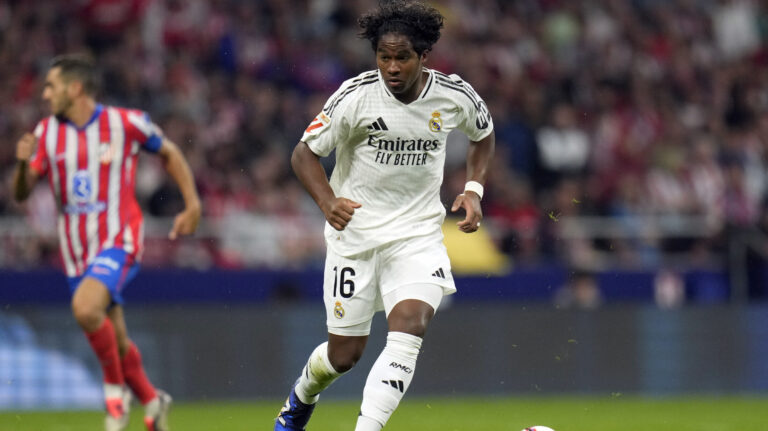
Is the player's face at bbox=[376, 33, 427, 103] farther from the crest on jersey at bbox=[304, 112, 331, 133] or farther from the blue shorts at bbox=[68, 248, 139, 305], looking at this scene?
the blue shorts at bbox=[68, 248, 139, 305]

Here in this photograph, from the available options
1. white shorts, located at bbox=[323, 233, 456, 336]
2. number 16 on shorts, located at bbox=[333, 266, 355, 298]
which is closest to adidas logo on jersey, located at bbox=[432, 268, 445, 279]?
white shorts, located at bbox=[323, 233, 456, 336]

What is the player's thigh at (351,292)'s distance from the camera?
7145 mm

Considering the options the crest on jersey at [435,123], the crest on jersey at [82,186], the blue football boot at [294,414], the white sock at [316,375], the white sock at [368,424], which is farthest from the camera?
the crest on jersey at [82,186]

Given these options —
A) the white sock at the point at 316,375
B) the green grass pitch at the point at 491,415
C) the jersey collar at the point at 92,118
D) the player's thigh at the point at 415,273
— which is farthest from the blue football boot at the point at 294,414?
the green grass pitch at the point at 491,415

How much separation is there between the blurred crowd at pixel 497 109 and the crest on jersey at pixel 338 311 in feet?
20.3

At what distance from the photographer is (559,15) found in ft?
62.0

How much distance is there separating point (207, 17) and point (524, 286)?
5.94 meters

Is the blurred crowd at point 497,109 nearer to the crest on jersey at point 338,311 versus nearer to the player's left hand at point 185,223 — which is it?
the player's left hand at point 185,223

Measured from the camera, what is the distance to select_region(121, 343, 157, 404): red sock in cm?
841

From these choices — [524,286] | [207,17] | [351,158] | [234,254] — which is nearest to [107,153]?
[351,158]

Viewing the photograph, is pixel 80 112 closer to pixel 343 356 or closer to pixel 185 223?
pixel 185 223

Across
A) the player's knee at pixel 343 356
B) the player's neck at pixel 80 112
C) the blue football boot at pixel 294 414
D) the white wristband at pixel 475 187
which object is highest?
the player's neck at pixel 80 112

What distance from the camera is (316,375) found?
743 cm

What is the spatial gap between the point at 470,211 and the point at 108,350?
8.39 ft
